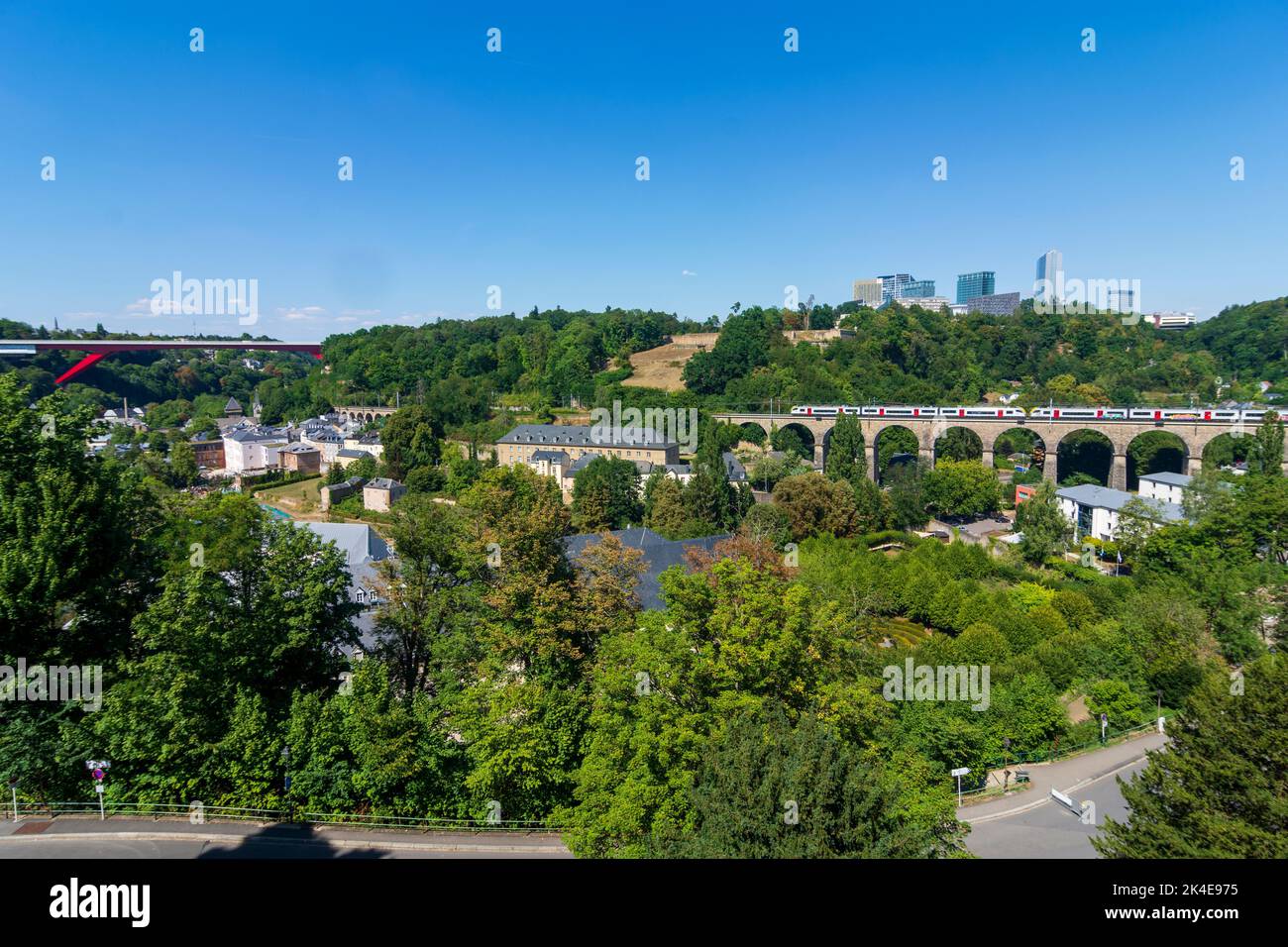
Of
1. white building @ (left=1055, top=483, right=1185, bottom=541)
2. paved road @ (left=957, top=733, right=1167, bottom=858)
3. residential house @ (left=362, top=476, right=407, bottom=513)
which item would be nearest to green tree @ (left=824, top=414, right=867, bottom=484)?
white building @ (left=1055, top=483, right=1185, bottom=541)

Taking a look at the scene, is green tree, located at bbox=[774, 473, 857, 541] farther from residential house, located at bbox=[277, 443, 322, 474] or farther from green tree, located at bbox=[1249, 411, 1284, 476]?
residential house, located at bbox=[277, 443, 322, 474]

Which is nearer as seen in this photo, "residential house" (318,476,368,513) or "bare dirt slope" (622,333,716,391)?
"residential house" (318,476,368,513)

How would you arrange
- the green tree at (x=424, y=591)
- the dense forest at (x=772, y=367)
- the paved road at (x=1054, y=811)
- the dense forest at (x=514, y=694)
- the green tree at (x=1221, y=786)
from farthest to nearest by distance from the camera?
the dense forest at (x=772, y=367), the green tree at (x=424, y=591), the paved road at (x=1054, y=811), the dense forest at (x=514, y=694), the green tree at (x=1221, y=786)

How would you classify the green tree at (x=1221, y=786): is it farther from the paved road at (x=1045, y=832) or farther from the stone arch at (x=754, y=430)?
the stone arch at (x=754, y=430)

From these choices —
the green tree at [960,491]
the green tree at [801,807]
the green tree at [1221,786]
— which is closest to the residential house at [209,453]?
the green tree at [960,491]

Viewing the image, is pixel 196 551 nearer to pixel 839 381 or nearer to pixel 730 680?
pixel 730 680
